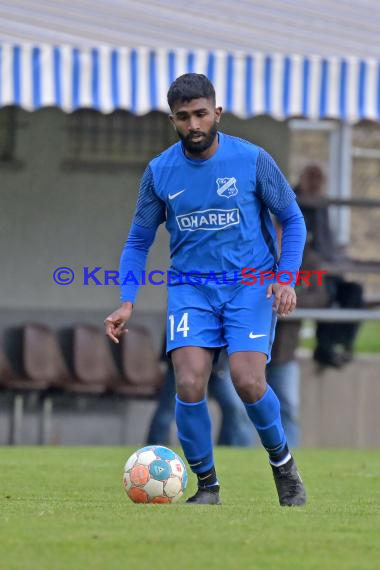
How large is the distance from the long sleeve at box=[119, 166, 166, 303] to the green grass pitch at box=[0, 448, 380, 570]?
46.6 inches

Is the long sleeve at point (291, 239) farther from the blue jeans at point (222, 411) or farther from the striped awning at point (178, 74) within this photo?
the blue jeans at point (222, 411)

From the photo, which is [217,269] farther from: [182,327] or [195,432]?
[195,432]

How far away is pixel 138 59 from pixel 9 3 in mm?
1281

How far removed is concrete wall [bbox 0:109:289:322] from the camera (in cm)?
1712

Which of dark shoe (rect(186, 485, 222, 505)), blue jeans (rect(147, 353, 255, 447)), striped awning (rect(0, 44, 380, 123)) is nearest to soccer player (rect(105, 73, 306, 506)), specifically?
dark shoe (rect(186, 485, 222, 505))

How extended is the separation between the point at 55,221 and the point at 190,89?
9.95m

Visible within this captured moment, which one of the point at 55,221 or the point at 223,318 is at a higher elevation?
the point at 55,221

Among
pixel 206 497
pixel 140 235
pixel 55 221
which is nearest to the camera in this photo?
pixel 206 497

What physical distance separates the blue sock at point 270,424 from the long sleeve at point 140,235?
35.4 inches

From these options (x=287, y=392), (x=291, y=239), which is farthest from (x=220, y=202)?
(x=287, y=392)

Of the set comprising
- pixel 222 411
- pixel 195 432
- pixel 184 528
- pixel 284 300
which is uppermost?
pixel 284 300

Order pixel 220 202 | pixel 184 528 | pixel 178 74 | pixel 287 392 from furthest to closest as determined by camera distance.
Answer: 1. pixel 287 392
2. pixel 178 74
3. pixel 220 202
4. pixel 184 528

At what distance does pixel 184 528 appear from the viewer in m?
6.70

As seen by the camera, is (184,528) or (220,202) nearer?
(184,528)
